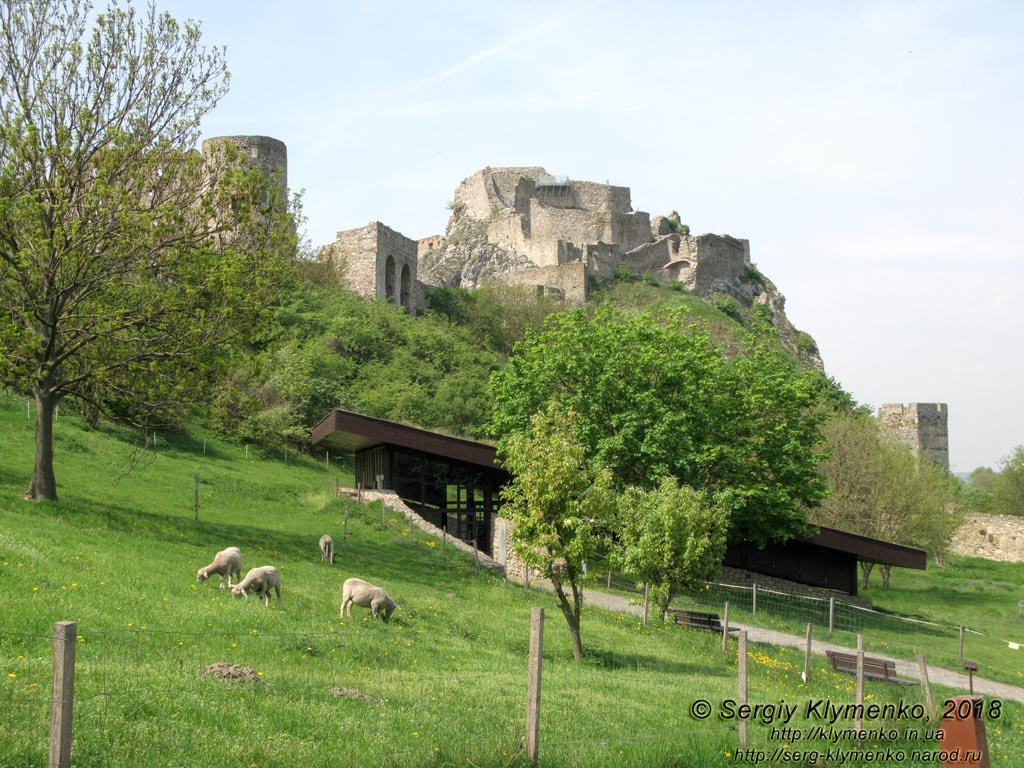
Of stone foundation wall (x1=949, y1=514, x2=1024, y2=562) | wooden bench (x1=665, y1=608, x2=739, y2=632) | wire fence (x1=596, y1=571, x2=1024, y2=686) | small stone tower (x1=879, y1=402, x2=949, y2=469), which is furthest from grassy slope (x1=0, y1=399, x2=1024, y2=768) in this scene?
small stone tower (x1=879, y1=402, x2=949, y2=469)

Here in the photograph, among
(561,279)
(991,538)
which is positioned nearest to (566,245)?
(561,279)

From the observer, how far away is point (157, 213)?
20.6m

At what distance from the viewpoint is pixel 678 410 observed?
29.7 metres

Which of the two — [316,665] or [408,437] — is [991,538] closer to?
[408,437]

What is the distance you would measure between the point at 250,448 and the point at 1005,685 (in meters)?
26.3

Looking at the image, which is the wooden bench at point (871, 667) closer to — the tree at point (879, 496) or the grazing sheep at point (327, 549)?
the grazing sheep at point (327, 549)

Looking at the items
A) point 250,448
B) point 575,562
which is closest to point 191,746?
point 575,562

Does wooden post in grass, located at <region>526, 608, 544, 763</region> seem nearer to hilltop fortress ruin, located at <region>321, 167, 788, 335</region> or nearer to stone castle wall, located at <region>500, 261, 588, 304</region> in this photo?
hilltop fortress ruin, located at <region>321, 167, 788, 335</region>

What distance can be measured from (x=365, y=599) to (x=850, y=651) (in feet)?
36.1

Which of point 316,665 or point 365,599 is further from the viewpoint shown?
point 365,599

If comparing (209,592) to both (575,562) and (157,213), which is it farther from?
(157,213)

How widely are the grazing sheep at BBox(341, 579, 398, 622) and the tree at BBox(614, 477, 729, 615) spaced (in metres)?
5.71

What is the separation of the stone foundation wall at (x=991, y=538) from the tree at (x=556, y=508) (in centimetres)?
4224

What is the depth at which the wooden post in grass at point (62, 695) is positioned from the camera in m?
5.98
